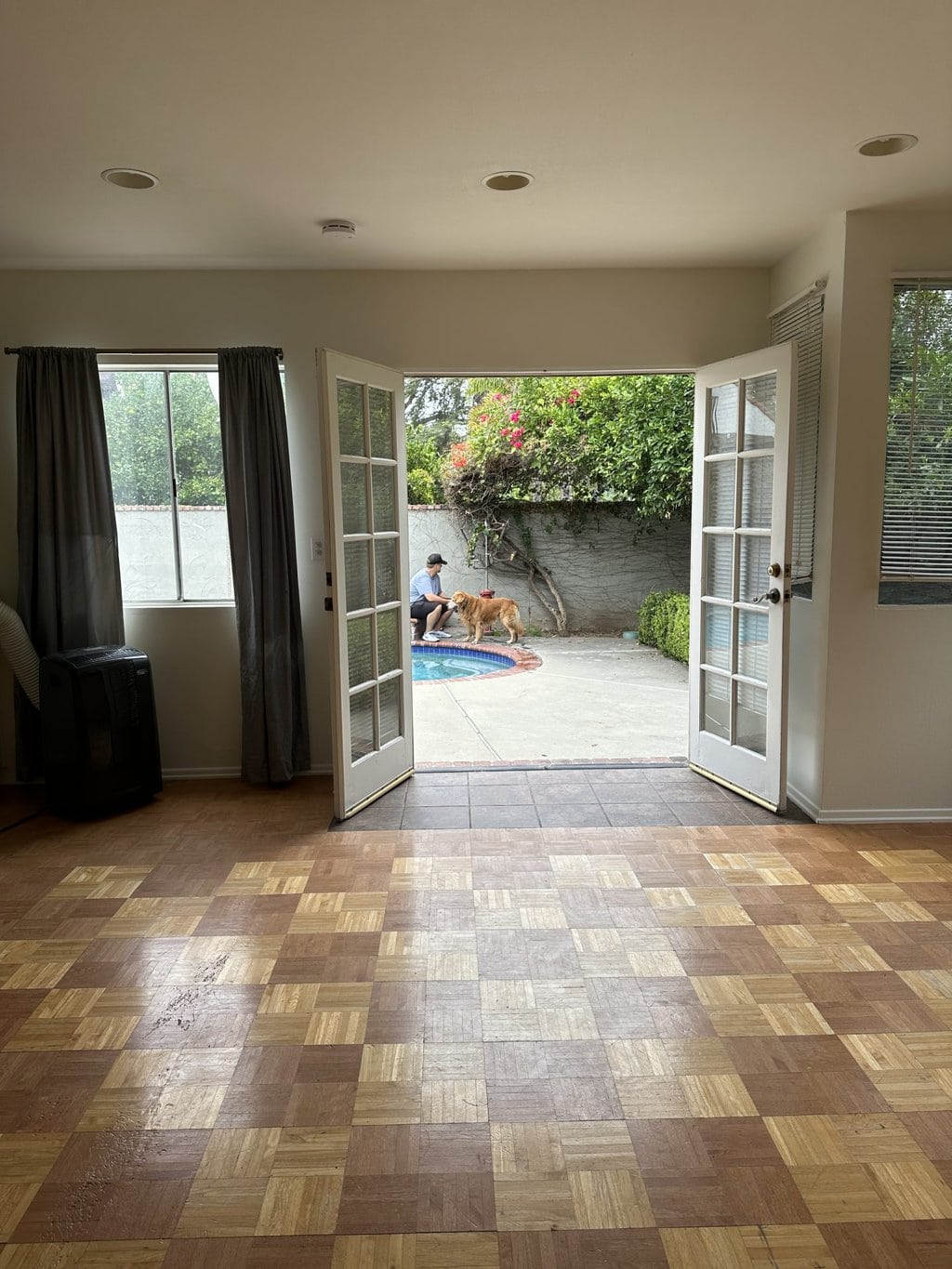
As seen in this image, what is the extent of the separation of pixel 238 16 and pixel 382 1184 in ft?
8.91

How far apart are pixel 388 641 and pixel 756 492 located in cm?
193

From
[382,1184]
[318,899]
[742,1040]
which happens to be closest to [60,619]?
[318,899]

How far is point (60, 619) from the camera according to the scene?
432cm

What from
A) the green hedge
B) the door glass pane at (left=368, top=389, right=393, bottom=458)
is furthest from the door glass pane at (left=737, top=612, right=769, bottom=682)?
the green hedge

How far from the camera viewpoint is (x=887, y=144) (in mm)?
2904

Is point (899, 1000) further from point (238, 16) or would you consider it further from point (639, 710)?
point (639, 710)

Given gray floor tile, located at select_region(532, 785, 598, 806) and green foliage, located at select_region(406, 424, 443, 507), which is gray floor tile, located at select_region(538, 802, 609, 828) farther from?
green foliage, located at select_region(406, 424, 443, 507)

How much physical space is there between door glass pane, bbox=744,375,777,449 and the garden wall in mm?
6276

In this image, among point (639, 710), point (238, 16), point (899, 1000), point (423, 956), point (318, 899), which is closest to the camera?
point (238, 16)

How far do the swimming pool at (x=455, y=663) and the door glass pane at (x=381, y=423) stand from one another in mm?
4582

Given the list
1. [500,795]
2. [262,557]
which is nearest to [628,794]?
[500,795]

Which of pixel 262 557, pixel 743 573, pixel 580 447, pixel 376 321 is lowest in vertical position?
pixel 743 573

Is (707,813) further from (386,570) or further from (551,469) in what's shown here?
(551,469)

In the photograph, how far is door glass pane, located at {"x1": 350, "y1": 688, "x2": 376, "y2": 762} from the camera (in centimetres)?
406
